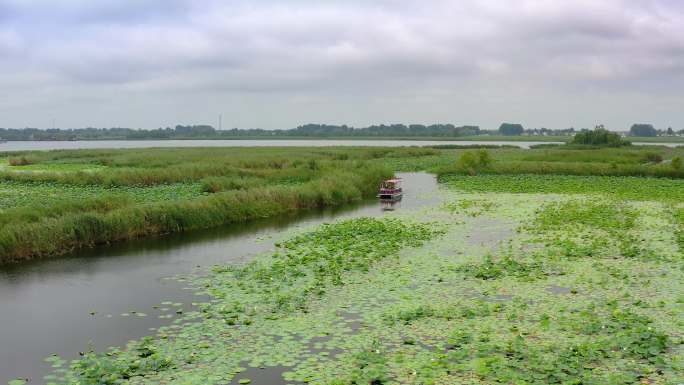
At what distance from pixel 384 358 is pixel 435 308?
2.88 m

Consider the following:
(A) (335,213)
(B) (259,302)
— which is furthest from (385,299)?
(A) (335,213)

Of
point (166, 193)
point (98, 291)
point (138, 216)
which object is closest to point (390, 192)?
point (166, 193)

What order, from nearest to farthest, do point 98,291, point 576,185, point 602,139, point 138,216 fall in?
Result: point 98,291
point 138,216
point 576,185
point 602,139

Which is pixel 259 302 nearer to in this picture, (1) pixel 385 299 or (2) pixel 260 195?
(1) pixel 385 299

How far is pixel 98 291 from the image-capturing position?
13648 millimetres

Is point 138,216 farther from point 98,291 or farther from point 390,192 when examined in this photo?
point 390,192

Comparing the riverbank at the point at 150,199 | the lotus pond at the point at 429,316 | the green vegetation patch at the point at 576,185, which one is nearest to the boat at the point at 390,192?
the riverbank at the point at 150,199

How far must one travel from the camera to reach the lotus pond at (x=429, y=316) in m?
8.62

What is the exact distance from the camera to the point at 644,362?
8773 mm

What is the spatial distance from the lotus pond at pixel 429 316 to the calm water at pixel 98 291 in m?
0.69

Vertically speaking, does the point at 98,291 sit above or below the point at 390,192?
below

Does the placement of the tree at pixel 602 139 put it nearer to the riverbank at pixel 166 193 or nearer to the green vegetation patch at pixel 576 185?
the riverbank at pixel 166 193

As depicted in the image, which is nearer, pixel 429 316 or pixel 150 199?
pixel 429 316

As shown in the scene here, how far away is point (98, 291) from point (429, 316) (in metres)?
7.72
